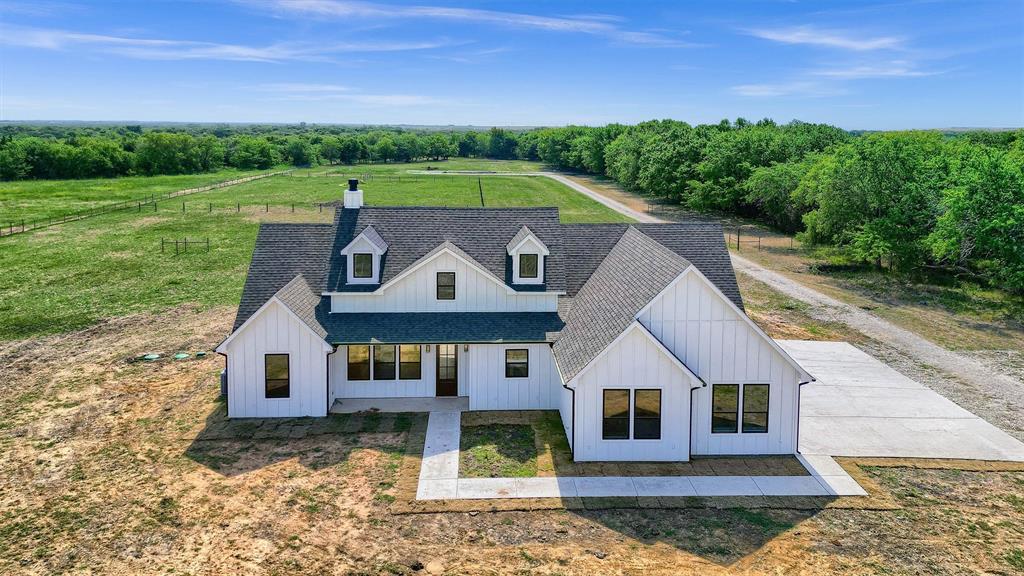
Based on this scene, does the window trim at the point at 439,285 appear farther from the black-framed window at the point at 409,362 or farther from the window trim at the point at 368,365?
the window trim at the point at 368,365

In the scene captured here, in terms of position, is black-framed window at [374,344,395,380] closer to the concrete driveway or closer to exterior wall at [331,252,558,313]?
exterior wall at [331,252,558,313]

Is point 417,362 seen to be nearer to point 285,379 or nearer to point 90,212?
point 285,379

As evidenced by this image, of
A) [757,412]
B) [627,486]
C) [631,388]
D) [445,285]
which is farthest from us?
[445,285]

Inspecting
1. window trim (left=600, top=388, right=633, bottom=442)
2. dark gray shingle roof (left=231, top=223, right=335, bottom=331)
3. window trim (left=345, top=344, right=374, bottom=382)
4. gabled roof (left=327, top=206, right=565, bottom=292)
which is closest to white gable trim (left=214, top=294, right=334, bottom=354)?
window trim (left=345, top=344, right=374, bottom=382)

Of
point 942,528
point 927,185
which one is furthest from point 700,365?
point 927,185

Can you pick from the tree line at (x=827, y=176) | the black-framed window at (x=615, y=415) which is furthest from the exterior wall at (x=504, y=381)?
the tree line at (x=827, y=176)

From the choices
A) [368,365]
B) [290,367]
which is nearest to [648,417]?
[368,365]
